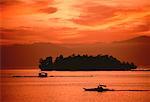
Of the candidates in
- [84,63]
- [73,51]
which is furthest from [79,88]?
[73,51]

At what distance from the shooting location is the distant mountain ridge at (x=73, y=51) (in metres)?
2.60

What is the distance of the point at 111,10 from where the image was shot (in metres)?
2.64

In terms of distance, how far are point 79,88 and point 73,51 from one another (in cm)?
34

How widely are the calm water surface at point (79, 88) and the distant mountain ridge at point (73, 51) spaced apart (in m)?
0.08

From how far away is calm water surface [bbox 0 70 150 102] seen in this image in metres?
2.52

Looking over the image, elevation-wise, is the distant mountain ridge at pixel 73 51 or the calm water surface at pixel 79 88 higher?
the distant mountain ridge at pixel 73 51

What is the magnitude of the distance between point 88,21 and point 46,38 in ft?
1.06

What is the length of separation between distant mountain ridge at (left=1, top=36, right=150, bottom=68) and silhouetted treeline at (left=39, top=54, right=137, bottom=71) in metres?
0.04

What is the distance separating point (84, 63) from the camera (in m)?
2.68

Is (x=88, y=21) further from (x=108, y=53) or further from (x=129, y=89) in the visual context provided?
(x=129, y=89)

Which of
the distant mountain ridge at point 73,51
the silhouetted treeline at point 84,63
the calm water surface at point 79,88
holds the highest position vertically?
the distant mountain ridge at point 73,51

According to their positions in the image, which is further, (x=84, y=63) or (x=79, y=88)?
(x=79, y=88)

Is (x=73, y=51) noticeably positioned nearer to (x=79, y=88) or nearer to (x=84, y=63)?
(x=84, y=63)

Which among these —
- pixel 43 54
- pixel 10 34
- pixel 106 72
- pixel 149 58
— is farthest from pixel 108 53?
pixel 10 34
